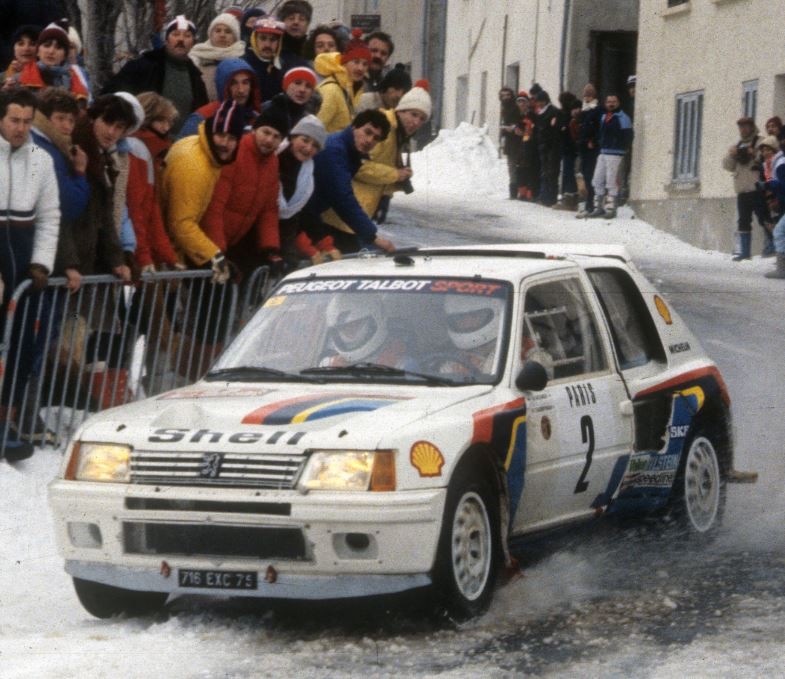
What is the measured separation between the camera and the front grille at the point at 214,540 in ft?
24.4

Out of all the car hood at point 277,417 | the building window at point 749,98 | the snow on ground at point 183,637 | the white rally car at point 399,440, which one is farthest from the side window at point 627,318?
the building window at point 749,98

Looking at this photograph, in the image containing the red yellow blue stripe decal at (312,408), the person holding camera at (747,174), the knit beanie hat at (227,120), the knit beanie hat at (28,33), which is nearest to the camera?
the red yellow blue stripe decal at (312,408)

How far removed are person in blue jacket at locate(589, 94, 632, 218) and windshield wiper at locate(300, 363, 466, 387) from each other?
2106 cm

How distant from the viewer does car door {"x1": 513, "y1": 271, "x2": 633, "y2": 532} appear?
8477mm

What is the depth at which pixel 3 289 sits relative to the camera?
10.3m

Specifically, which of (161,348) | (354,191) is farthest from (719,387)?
(354,191)

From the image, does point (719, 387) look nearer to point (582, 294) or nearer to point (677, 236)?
point (582, 294)

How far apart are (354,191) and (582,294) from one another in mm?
4899

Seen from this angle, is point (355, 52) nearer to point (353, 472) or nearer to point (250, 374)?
point (250, 374)

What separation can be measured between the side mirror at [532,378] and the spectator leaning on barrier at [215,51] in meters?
6.38

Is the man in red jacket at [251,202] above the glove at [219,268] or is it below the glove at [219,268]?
above

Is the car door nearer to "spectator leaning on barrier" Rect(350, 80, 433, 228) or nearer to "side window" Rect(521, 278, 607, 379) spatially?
"side window" Rect(521, 278, 607, 379)

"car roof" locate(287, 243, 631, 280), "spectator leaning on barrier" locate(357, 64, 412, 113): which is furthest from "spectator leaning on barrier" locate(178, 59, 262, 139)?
"car roof" locate(287, 243, 631, 280)

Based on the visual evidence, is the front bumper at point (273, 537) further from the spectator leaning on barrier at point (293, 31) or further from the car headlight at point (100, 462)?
the spectator leaning on barrier at point (293, 31)
